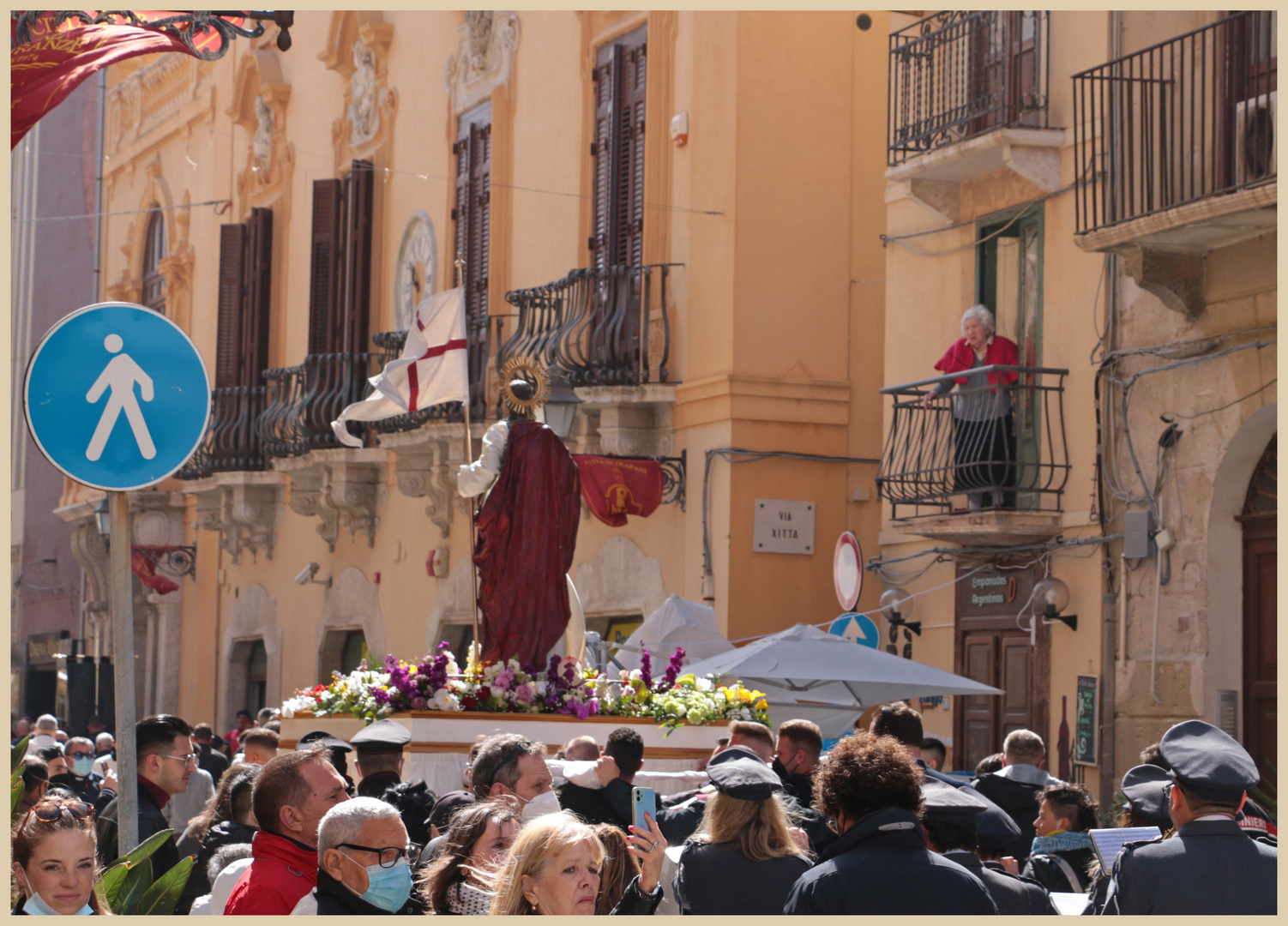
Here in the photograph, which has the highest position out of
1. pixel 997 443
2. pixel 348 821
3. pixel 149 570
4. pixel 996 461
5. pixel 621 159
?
pixel 621 159

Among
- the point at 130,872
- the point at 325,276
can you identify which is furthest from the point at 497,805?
the point at 325,276

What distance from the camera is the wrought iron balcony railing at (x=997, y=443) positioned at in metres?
13.1

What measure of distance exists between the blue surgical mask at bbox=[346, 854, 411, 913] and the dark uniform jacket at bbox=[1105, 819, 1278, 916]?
1.87m

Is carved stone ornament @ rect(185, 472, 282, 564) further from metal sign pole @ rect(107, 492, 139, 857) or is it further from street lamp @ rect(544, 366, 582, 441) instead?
metal sign pole @ rect(107, 492, 139, 857)

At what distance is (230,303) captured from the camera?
25984mm

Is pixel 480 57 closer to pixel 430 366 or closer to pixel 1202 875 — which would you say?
pixel 430 366

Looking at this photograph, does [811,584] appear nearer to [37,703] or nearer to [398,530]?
[398,530]

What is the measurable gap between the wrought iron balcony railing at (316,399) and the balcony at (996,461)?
341 inches

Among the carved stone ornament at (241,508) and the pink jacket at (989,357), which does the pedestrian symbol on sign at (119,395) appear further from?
the carved stone ornament at (241,508)

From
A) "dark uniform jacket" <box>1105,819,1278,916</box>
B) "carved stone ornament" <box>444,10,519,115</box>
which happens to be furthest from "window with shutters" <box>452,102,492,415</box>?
"dark uniform jacket" <box>1105,819,1278,916</box>

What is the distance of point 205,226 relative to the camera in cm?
2778

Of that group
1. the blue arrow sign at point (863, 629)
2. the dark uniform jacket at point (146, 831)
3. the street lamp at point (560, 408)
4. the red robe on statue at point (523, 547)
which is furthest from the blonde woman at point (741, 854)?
the street lamp at point (560, 408)

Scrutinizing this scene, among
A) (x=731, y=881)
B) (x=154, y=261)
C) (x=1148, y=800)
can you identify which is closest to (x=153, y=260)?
(x=154, y=261)

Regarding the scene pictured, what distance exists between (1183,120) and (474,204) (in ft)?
36.4
